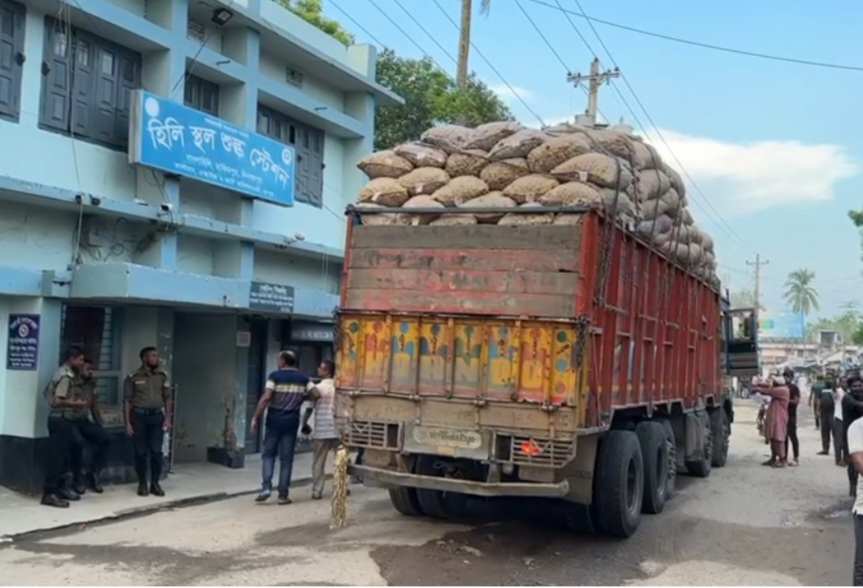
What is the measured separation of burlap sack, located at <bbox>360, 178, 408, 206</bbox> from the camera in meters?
7.36

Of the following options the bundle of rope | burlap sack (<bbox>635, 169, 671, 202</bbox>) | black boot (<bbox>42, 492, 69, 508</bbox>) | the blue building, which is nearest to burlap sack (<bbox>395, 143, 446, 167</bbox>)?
burlap sack (<bbox>635, 169, 671, 202</bbox>)

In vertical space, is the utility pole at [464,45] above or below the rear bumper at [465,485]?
above

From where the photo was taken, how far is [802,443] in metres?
19.4

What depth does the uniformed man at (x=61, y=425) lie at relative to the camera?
8648 millimetres

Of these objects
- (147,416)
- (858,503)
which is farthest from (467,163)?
(147,416)

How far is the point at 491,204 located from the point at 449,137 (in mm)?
1065

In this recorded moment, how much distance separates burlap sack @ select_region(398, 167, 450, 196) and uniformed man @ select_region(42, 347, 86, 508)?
160 inches

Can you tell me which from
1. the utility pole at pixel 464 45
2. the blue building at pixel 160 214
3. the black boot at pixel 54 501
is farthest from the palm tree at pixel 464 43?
the black boot at pixel 54 501

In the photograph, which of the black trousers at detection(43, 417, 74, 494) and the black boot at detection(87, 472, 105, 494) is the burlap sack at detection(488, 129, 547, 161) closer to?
the black trousers at detection(43, 417, 74, 494)

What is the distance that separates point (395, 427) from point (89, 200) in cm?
456

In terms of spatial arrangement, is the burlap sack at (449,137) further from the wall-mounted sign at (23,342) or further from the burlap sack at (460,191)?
the wall-mounted sign at (23,342)

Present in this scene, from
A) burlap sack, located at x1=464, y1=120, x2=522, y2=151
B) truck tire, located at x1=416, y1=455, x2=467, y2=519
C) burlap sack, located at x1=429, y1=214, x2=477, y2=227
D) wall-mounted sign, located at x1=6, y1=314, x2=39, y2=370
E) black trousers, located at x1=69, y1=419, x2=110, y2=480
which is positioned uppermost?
burlap sack, located at x1=464, y1=120, x2=522, y2=151

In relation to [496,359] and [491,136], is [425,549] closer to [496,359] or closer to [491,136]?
[496,359]

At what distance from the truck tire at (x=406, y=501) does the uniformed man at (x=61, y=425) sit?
3417mm
